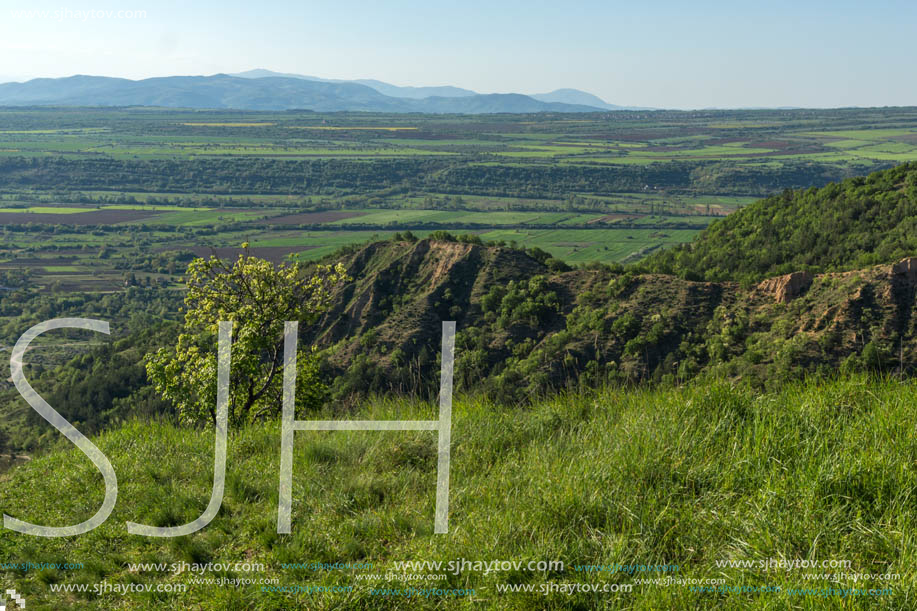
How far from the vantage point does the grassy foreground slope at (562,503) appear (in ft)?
14.0

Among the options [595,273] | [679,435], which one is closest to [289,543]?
[679,435]

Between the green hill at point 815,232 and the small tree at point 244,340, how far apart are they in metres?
23.1

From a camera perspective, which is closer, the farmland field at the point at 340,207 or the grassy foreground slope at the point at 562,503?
the grassy foreground slope at the point at 562,503

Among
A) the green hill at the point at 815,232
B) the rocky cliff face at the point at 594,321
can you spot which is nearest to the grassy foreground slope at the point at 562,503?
the rocky cliff face at the point at 594,321

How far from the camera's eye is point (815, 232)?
4066cm

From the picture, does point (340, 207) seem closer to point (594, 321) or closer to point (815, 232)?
point (815, 232)

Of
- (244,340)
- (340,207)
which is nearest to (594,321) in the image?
(244,340)

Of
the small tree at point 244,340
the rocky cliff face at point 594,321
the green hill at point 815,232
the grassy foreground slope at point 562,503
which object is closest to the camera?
the grassy foreground slope at point 562,503

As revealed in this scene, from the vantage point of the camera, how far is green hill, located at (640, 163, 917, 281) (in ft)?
118

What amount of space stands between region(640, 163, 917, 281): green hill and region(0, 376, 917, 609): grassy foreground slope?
1022 inches

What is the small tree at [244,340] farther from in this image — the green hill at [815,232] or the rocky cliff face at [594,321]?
the green hill at [815,232]

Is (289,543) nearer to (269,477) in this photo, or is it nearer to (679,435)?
(269,477)

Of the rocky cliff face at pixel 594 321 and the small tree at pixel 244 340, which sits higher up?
the small tree at pixel 244 340

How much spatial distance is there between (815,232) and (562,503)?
4202 centimetres
